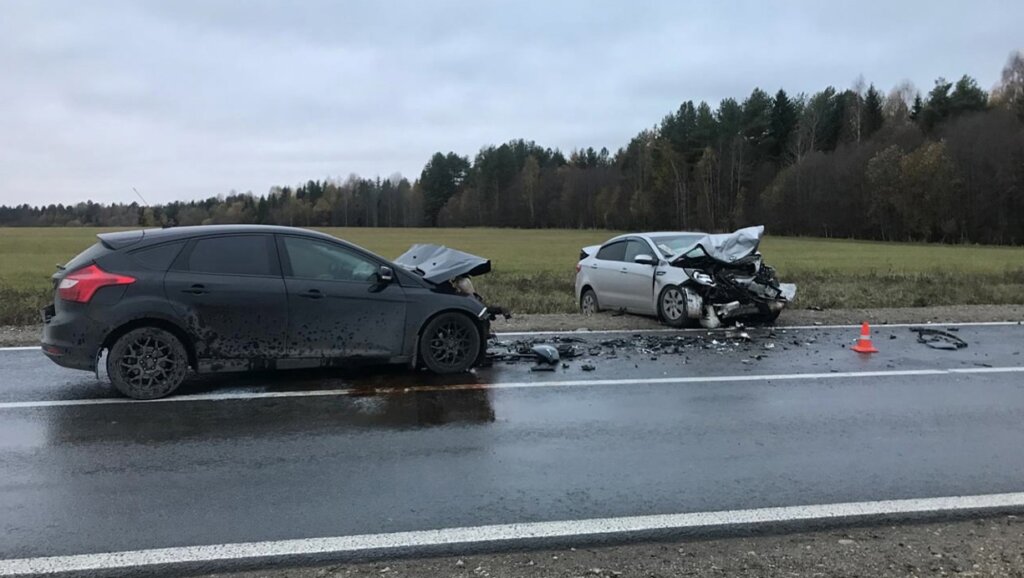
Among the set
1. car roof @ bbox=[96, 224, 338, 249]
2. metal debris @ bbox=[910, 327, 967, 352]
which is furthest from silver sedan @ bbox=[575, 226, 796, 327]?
car roof @ bbox=[96, 224, 338, 249]

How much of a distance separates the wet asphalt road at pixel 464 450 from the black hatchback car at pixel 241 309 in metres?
0.34

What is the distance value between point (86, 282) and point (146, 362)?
875 millimetres

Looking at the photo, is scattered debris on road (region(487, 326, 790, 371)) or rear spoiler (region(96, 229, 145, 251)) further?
scattered debris on road (region(487, 326, 790, 371))

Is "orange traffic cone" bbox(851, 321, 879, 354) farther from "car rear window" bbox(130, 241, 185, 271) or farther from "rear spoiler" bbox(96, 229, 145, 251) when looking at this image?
"rear spoiler" bbox(96, 229, 145, 251)

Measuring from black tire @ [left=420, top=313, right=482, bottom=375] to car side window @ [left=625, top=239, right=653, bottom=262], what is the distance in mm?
5503

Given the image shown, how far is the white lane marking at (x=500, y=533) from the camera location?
11.6 feet

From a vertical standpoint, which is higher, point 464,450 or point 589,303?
point 589,303

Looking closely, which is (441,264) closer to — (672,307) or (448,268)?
(448,268)

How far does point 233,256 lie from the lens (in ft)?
22.9

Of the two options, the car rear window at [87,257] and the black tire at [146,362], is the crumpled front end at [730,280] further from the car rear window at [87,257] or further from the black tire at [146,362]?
the car rear window at [87,257]

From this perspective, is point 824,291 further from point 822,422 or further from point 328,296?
point 328,296

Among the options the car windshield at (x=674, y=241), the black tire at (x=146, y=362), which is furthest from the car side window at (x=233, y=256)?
the car windshield at (x=674, y=241)

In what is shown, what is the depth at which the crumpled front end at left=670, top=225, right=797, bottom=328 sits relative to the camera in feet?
37.0

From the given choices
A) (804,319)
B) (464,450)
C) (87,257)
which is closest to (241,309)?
(87,257)
